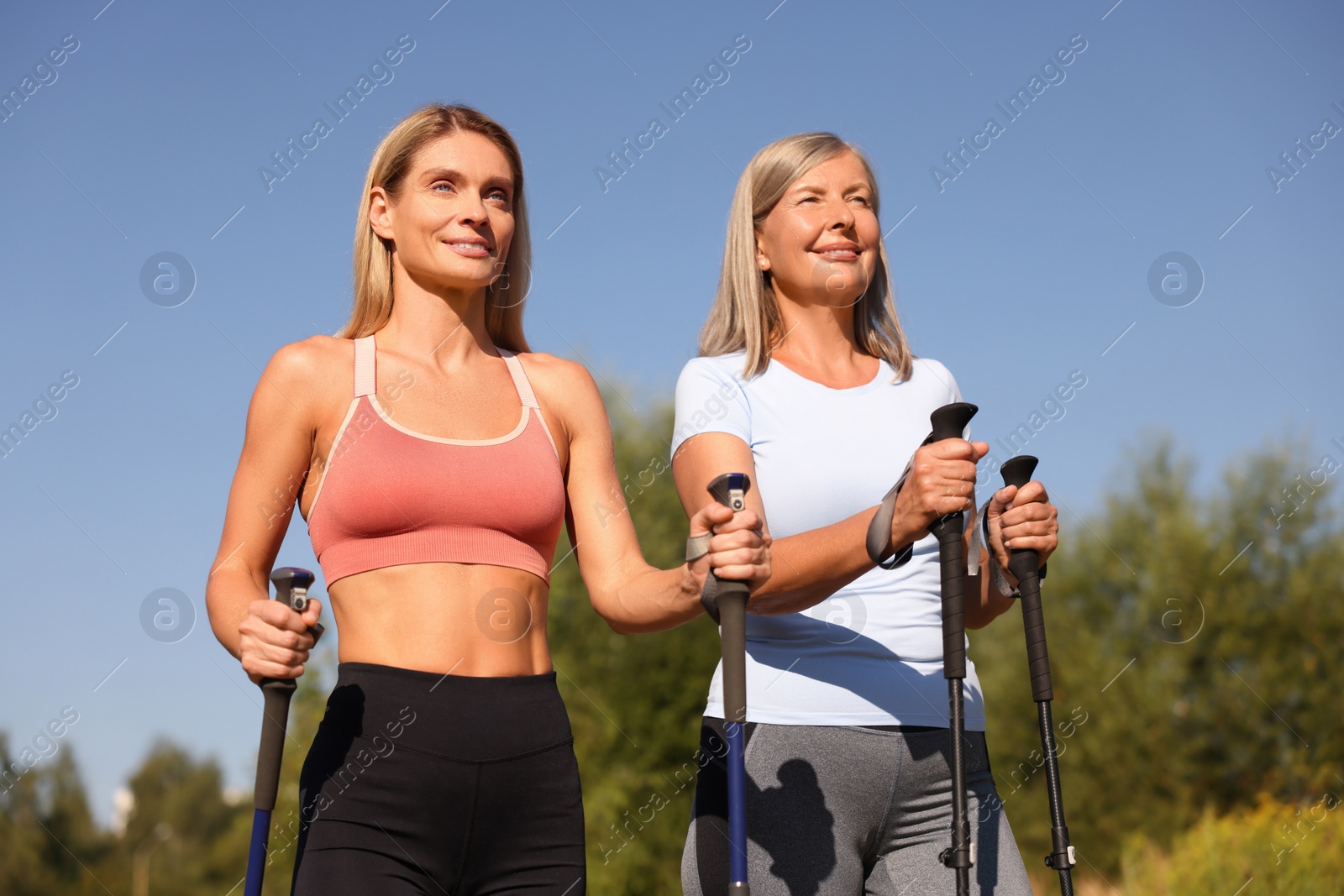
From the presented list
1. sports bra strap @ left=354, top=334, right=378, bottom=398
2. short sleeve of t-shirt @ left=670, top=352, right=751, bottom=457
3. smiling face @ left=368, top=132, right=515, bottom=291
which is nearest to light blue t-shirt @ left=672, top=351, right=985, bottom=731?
short sleeve of t-shirt @ left=670, top=352, right=751, bottom=457

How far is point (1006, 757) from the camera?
25.4 meters

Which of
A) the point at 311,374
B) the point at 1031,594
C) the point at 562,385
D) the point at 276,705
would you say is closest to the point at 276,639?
the point at 276,705

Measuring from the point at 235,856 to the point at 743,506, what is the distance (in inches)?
3008

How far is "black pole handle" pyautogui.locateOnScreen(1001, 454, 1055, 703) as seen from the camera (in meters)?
2.80

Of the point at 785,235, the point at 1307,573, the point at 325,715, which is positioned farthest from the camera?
the point at 1307,573

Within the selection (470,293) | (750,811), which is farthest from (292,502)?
(750,811)

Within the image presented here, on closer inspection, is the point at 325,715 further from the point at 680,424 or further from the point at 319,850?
the point at 680,424

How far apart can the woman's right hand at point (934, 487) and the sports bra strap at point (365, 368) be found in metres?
1.26

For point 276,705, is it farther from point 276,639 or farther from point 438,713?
point 438,713

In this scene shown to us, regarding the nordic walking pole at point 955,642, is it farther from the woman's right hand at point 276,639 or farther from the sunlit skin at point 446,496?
the woman's right hand at point 276,639

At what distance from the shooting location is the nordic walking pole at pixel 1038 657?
105 inches

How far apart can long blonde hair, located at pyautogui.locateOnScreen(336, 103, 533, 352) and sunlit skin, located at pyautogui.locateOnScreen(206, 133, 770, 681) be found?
Result: 30mm

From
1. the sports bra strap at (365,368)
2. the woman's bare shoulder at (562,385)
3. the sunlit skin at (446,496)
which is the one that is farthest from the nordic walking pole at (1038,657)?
the sports bra strap at (365,368)

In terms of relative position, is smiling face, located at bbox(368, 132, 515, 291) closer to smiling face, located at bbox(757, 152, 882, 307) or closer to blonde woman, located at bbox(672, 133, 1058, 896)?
blonde woman, located at bbox(672, 133, 1058, 896)
